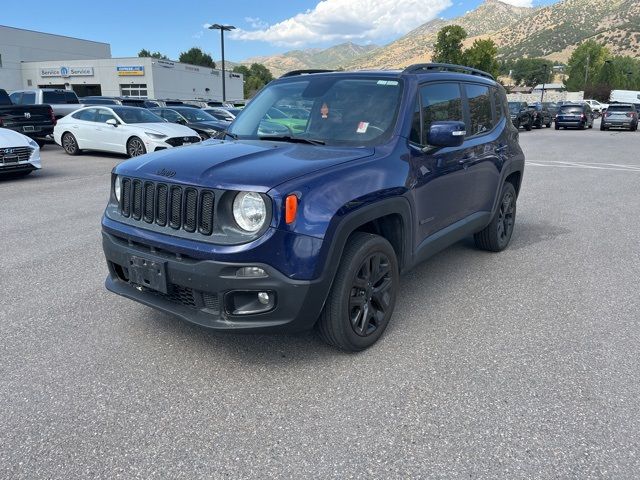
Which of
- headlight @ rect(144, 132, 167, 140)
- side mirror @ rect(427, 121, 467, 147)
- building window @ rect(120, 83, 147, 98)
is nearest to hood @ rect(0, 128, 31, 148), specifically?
headlight @ rect(144, 132, 167, 140)

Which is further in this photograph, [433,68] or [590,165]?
[590,165]

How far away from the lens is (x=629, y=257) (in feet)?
18.4

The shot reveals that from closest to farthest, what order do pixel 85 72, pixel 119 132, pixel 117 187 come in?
1. pixel 117 187
2. pixel 119 132
3. pixel 85 72

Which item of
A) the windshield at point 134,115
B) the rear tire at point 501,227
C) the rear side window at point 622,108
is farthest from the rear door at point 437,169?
the rear side window at point 622,108

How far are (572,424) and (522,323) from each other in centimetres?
129

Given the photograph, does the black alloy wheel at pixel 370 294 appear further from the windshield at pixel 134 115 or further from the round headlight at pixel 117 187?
the windshield at pixel 134 115

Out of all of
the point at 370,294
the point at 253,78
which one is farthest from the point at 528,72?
the point at 370,294

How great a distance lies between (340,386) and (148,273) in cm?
131

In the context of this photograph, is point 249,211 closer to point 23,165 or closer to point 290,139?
point 290,139

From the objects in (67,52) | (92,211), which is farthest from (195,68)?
(92,211)

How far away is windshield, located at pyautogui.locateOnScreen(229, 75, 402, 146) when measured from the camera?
3.70 m

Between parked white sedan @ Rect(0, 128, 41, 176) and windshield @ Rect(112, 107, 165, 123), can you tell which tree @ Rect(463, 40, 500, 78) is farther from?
parked white sedan @ Rect(0, 128, 41, 176)

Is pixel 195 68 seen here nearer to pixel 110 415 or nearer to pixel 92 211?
pixel 92 211

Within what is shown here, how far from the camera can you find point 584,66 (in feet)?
331
